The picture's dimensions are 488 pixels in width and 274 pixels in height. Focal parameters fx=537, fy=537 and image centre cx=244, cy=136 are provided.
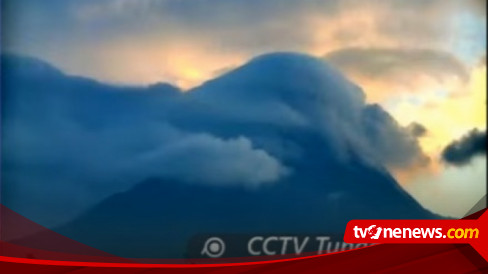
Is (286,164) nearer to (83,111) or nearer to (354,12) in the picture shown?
(354,12)

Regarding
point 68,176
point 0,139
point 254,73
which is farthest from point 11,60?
point 254,73

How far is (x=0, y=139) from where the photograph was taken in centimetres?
246

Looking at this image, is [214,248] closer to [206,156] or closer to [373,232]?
[206,156]

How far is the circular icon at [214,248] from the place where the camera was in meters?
2.40

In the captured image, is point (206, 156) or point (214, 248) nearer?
point (214, 248)

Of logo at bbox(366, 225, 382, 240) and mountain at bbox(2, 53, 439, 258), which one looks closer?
logo at bbox(366, 225, 382, 240)

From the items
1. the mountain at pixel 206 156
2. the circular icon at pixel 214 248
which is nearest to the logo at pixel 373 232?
the mountain at pixel 206 156

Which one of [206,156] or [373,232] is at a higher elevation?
[206,156]

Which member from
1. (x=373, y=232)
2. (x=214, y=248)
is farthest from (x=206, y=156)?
(x=373, y=232)

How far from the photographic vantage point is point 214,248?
2426mm

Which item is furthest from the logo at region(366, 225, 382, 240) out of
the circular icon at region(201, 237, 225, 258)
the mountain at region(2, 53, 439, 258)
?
the circular icon at region(201, 237, 225, 258)

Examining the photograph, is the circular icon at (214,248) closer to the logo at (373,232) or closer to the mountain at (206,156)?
the mountain at (206,156)

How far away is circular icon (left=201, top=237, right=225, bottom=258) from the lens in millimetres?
2398

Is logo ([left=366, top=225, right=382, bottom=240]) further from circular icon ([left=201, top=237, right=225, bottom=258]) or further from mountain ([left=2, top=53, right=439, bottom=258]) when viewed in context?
circular icon ([left=201, top=237, right=225, bottom=258])
